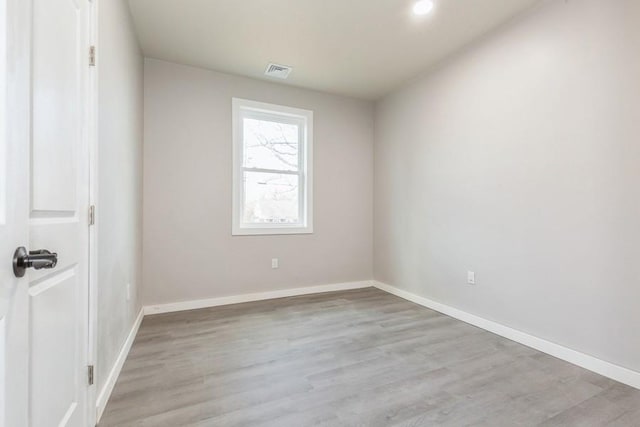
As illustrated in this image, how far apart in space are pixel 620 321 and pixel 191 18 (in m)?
3.87

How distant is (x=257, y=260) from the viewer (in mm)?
3627

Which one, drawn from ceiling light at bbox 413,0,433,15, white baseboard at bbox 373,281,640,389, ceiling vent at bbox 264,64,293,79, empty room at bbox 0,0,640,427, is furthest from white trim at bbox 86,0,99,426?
white baseboard at bbox 373,281,640,389

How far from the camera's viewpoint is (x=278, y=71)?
339 cm

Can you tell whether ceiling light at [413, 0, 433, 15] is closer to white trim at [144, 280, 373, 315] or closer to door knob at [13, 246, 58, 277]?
door knob at [13, 246, 58, 277]

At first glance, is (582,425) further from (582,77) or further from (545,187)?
(582,77)

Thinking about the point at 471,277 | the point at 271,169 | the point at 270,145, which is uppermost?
the point at 270,145

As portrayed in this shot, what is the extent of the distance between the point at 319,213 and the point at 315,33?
209cm

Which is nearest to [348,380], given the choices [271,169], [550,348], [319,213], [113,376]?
[113,376]

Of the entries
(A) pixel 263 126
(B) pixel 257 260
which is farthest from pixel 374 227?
(A) pixel 263 126

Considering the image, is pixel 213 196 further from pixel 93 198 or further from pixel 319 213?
pixel 93 198

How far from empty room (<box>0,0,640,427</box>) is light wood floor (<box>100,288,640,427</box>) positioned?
0.02 m

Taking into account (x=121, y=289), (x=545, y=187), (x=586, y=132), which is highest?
(x=586, y=132)

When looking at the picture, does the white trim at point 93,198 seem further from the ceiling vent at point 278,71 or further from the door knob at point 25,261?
the ceiling vent at point 278,71

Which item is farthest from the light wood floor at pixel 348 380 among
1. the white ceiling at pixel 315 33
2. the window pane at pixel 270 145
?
the white ceiling at pixel 315 33
